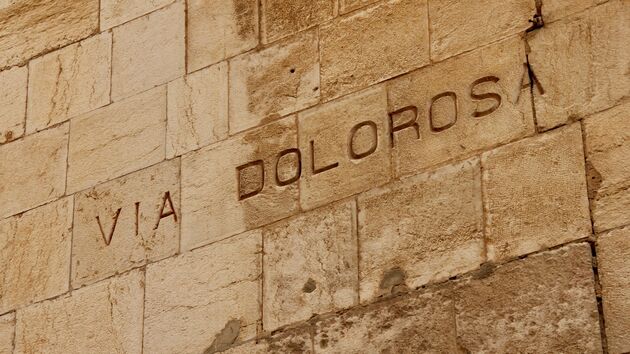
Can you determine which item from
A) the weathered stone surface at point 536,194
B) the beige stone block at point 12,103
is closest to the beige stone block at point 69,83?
the beige stone block at point 12,103

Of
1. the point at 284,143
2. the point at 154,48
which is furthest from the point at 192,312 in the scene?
the point at 154,48

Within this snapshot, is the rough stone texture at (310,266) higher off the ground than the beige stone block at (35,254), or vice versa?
the beige stone block at (35,254)

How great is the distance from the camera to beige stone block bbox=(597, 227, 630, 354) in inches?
280

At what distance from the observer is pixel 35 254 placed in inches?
360

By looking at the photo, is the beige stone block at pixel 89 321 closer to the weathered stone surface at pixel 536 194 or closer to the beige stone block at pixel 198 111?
the beige stone block at pixel 198 111

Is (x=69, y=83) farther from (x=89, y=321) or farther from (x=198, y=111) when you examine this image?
(x=89, y=321)

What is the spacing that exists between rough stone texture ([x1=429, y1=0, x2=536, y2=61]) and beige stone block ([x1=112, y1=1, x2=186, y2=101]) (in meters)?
1.46

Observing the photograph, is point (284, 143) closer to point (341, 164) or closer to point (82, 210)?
point (341, 164)

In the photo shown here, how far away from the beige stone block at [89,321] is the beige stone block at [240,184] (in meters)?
0.38

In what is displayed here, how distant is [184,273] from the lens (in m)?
8.53

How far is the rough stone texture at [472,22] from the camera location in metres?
8.08

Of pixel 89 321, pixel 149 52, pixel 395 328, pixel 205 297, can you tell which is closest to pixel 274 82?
pixel 149 52

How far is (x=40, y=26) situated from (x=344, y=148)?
2284 millimetres

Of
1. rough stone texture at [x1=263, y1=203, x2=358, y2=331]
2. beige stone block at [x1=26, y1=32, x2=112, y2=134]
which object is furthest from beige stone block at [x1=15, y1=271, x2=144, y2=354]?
beige stone block at [x1=26, y1=32, x2=112, y2=134]
